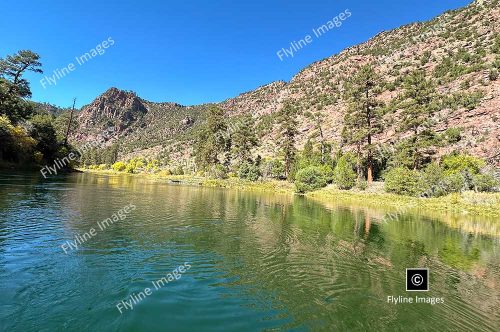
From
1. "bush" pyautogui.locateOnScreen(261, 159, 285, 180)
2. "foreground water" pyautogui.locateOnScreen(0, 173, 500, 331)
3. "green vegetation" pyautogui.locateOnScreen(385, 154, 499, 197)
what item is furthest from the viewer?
"bush" pyautogui.locateOnScreen(261, 159, 285, 180)

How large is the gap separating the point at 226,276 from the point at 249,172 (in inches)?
2595

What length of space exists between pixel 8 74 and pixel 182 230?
222ft

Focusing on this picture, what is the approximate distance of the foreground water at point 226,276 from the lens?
8.57 m

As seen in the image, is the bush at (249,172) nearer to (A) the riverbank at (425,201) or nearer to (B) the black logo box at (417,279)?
(A) the riverbank at (425,201)

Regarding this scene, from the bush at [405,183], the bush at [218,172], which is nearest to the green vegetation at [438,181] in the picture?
the bush at [405,183]

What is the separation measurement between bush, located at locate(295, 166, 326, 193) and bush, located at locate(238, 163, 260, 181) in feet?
60.4

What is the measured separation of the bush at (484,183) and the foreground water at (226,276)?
2733cm

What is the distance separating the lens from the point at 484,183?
1752 inches

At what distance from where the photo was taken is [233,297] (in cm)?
1011

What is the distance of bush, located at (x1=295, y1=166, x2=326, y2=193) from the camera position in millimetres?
58875

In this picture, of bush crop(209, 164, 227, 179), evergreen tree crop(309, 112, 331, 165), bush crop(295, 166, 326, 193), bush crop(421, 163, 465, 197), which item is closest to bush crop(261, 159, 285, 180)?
bush crop(209, 164, 227, 179)

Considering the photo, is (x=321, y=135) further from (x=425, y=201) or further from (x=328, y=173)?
(x=425, y=201)

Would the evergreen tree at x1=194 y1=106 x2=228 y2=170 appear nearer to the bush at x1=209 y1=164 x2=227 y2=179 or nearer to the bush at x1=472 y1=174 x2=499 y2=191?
the bush at x1=209 y1=164 x2=227 y2=179

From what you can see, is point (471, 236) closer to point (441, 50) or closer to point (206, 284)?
point (206, 284)
